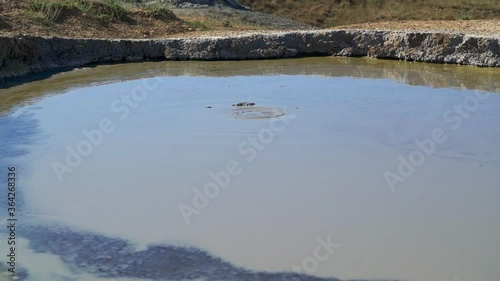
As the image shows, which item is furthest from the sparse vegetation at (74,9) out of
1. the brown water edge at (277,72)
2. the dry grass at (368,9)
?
the dry grass at (368,9)

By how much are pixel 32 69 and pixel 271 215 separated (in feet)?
25.9

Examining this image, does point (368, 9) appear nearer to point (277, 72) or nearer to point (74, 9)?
point (74, 9)

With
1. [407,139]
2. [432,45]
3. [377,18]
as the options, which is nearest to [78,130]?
[407,139]

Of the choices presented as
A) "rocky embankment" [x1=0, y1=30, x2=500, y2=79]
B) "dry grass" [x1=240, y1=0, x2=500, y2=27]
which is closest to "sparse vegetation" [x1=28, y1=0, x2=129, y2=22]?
"rocky embankment" [x1=0, y1=30, x2=500, y2=79]

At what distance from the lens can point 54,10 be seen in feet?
50.2

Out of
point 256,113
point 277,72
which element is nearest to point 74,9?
point 277,72

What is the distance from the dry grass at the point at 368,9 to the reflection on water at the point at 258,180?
44.3 feet

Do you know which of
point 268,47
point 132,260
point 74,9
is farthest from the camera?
point 74,9

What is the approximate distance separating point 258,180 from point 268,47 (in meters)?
7.54

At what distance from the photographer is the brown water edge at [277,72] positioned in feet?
36.8

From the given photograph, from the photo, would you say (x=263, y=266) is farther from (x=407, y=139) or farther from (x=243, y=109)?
(x=243, y=109)

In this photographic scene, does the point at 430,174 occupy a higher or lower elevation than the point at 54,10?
lower

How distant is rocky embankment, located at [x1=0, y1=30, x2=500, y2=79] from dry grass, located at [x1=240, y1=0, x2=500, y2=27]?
10142 mm

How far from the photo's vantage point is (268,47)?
14.1m
